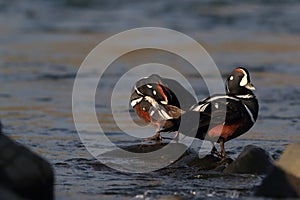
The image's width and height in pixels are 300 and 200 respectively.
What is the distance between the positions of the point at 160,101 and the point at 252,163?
1.20 metres

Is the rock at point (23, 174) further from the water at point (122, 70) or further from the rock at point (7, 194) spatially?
the water at point (122, 70)

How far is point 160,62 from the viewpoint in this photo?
43.8 ft

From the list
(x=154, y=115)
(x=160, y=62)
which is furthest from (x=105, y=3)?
(x=154, y=115)

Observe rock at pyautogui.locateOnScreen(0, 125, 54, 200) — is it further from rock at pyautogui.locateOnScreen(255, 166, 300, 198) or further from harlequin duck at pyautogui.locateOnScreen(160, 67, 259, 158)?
harlequin duck at pyautogui.locateOnScreen(160, 67, 259, 158)

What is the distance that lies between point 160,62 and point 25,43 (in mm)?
3096

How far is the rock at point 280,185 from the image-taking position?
18.7ft

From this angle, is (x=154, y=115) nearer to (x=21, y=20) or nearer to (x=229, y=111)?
(x=229, y=111)

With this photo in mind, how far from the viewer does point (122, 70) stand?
12.8 meters

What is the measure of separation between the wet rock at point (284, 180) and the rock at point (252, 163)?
79cm

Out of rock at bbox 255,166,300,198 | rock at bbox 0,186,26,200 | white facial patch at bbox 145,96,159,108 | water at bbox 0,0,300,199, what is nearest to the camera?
rock at bbox 0,186,26,200

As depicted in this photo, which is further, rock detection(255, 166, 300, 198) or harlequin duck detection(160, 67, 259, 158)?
harlequin duck detection(160, 67, 259, 158)

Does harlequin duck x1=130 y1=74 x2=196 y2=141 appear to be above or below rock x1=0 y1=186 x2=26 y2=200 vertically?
below

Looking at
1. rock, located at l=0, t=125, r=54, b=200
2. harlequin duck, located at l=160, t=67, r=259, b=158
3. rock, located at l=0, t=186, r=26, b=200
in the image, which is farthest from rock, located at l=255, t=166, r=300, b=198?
rock, located at l=0, t=186, r=26, b=200

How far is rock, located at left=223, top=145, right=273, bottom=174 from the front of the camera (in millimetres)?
6668
